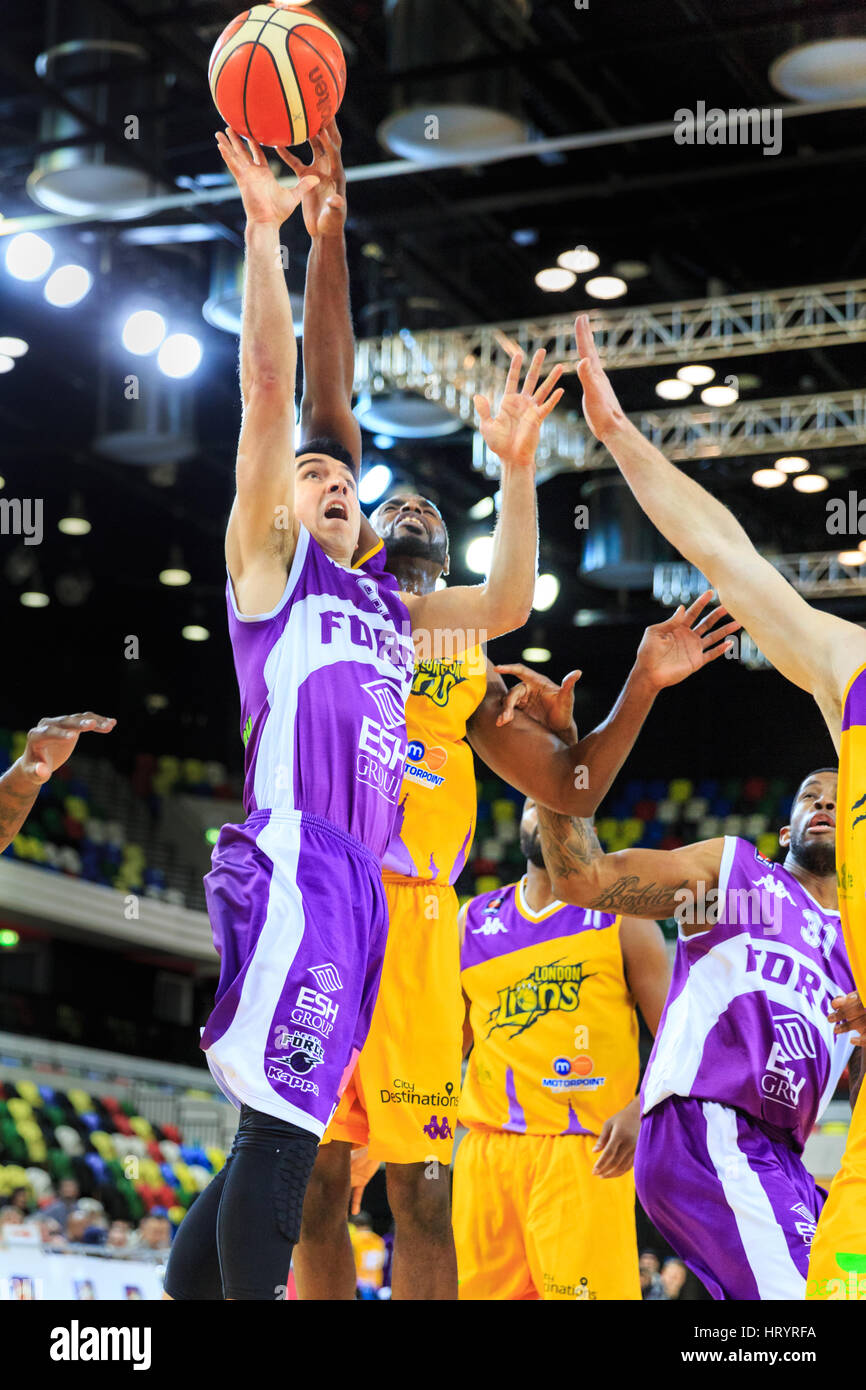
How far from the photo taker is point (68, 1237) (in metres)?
13.0

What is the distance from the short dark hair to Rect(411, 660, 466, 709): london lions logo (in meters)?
0.60

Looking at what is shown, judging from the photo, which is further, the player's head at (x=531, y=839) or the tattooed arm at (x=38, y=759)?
the player's head at (x=531, y=839)

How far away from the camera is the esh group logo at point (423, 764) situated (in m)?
4.24

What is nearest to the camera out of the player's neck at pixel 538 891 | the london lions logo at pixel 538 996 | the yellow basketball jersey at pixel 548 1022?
the yellow basketball jersey at pixel 548 1022

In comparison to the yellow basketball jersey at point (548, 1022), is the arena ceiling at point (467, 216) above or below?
above

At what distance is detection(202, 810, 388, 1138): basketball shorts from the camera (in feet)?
9.66

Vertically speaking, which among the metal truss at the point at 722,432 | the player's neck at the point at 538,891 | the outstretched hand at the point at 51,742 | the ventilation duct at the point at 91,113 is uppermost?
the ventilation duct at the point at 91,113

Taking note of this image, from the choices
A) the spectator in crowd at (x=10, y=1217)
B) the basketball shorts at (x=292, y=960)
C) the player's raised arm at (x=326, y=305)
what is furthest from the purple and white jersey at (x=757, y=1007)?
the spectator in crowd at (x=10, y=1217)

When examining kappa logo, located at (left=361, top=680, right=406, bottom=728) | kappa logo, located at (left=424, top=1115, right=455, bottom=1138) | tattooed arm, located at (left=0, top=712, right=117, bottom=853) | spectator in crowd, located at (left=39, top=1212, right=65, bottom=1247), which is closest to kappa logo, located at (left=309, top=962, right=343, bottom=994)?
kappa logo, located at (left=361, top=680, right=406, bottom=728)

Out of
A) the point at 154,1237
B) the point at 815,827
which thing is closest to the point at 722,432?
the point at 154,1237

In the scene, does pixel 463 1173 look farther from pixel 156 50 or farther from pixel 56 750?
pixel 156 50

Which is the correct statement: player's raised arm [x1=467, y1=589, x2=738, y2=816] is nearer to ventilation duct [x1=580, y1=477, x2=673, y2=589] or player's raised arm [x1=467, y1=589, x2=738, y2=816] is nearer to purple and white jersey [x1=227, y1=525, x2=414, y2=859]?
purple and white jersey [x1=227, y1=525, x2=414, y2=859]

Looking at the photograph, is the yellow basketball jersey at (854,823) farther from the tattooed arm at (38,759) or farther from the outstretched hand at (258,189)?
the tattooed arm at (38,759)

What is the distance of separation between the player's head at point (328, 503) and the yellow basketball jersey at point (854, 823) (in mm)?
1469
